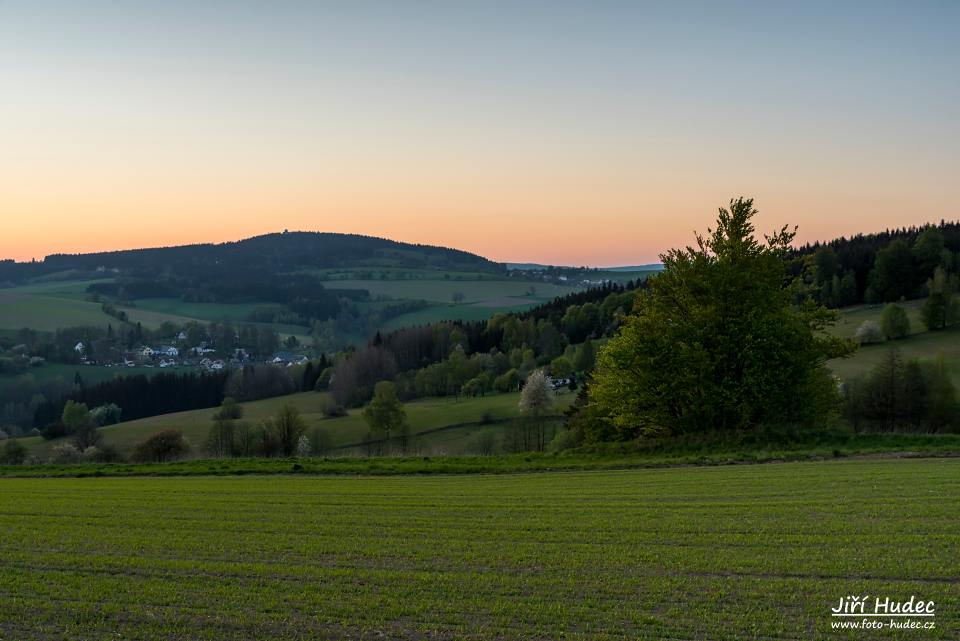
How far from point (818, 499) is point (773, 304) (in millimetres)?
16603

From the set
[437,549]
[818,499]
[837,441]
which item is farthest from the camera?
[837,441]

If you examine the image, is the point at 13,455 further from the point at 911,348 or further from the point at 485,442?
the point at 911,348

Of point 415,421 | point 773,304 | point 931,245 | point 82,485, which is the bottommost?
point 415,421

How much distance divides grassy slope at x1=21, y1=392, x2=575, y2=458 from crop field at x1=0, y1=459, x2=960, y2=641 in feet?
188

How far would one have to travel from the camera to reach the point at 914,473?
21.9 meters

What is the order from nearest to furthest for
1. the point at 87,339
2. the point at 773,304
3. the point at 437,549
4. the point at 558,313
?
the point at 437,549
the point at 773,304
the point at 558,313
the point at 87,339

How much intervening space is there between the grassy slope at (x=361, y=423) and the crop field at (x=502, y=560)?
57.3 meters

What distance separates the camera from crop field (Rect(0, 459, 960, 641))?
1161cm

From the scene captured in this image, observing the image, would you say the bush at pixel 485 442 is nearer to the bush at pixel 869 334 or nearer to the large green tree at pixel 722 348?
the large green tree at pixel 722 348

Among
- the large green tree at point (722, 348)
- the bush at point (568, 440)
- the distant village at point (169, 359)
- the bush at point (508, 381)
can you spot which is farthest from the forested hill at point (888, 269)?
the distant village at point (169, 359)

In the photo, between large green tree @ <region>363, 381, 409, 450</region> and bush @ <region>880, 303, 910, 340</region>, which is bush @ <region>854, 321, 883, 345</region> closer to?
bush @ <region>880, 303, 910, 340</region>

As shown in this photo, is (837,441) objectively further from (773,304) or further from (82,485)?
(82,485)

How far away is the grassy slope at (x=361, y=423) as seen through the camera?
8519cm

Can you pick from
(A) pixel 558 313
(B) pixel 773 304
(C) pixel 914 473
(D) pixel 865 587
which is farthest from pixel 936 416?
(A) pixel 558 313
